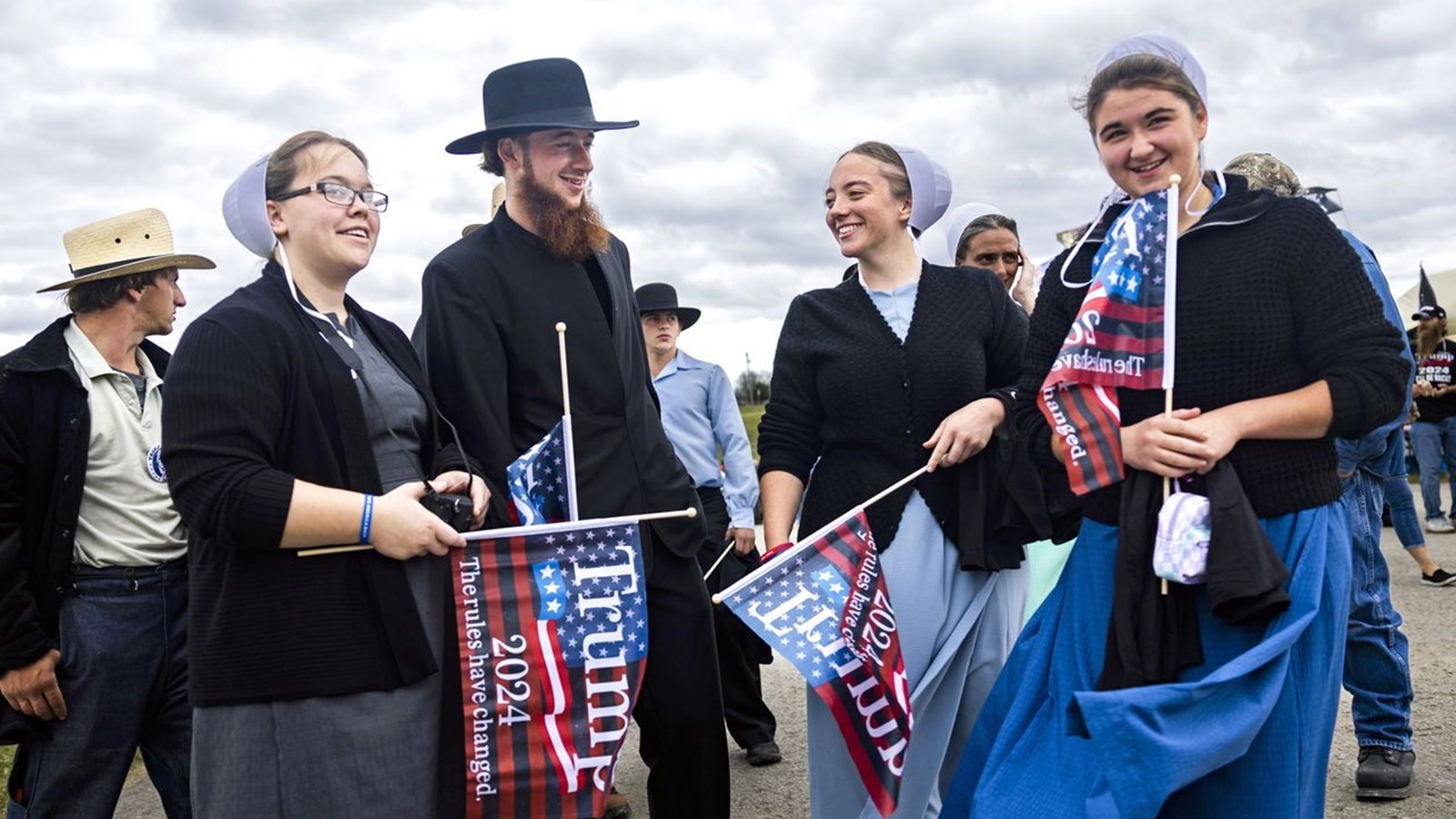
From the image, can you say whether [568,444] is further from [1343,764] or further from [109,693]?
[1343,764]

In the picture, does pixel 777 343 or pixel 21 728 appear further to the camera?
pixel 777 343

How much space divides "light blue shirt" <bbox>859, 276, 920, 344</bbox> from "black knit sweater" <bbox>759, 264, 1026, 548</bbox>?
3 cm

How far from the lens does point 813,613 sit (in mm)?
3477

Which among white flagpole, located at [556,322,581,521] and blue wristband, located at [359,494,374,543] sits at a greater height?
white flagpole, located at [556,322,581,521]

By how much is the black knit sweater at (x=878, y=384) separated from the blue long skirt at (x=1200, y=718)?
2.96 feet

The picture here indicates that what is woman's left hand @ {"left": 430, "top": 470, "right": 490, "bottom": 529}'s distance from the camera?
3.12m

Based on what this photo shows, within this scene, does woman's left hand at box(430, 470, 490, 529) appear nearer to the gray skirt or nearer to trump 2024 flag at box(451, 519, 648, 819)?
trump 2024 flag at box(451, 519, 648, 819)

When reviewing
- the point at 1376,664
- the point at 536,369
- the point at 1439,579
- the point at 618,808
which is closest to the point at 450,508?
the point at 536,369

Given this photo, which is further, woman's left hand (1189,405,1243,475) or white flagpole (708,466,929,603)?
white flagpole (708,466,929,603)

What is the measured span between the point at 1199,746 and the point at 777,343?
6.56 feet

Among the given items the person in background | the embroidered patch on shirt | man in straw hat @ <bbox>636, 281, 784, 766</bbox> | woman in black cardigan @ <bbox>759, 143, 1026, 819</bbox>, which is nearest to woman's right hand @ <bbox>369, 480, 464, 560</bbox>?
woman in black cardigan @ <bbox>759, 143, 1026, 819</bbox>

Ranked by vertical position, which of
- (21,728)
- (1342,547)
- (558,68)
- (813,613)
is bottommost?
(21,728)

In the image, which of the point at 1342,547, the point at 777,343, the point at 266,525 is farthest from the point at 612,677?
the point at 1342,547

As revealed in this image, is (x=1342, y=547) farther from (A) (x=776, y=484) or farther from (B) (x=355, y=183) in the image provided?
(B) (x=355, y=183)
